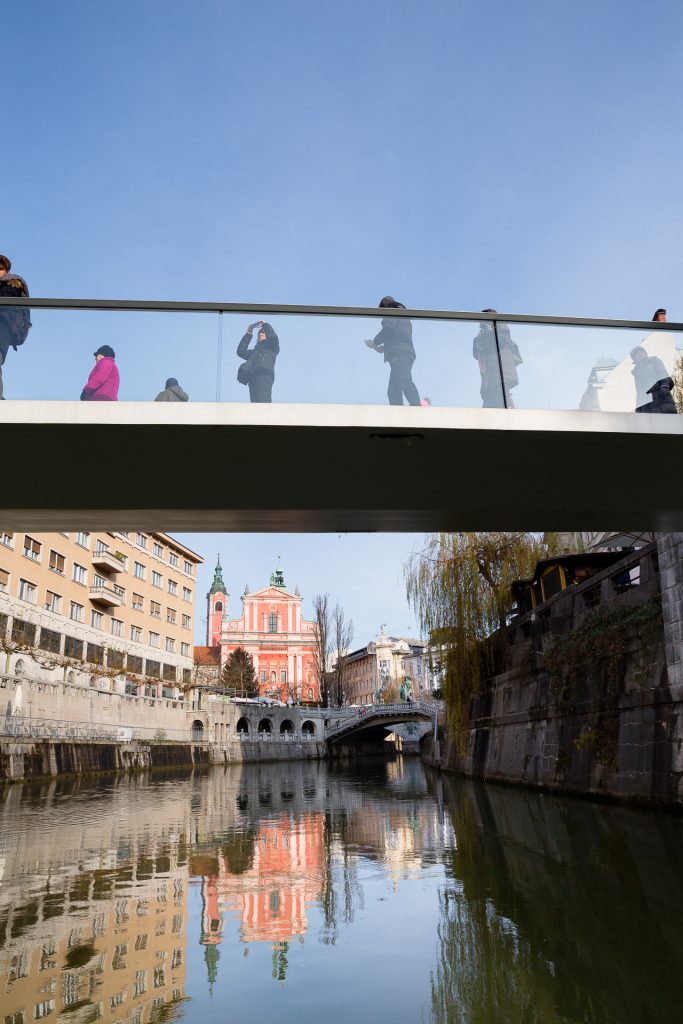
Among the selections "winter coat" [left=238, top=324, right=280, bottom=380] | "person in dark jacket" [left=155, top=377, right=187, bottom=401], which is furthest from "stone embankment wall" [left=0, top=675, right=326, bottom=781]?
"winter coat" [left=238, top=324, right=280, bottom=380]

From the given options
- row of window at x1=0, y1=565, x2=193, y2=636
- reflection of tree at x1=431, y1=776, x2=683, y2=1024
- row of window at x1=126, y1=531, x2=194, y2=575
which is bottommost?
reflection of tree at x1=431, y1=776, x2=683, y2=1024

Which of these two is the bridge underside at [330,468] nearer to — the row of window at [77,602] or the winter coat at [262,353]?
the winter coat at [262,353]

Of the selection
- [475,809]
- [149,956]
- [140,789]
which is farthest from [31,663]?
[149,956]

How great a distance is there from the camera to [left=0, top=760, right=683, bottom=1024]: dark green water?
545cm

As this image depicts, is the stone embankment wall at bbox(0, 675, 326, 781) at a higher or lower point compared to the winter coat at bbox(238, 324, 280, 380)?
lower

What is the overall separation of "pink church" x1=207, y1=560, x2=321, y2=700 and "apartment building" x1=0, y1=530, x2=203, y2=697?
34489 mm

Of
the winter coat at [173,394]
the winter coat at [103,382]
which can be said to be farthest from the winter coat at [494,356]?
the winter coat at [103,382]

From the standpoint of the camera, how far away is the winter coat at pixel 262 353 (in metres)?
8.11

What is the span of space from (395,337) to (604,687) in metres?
11.5

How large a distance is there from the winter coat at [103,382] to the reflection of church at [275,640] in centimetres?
8345

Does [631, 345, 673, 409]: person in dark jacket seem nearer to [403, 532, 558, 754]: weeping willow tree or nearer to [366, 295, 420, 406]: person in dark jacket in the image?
[366, 295, 420, 406]: person in dark jacket

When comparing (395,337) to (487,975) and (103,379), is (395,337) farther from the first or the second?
(487,975)

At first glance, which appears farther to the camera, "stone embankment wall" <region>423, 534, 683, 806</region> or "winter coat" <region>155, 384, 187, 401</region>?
"stone embankment wall" <region>423, 534, 683, 806</region>

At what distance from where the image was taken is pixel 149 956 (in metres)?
6.48
